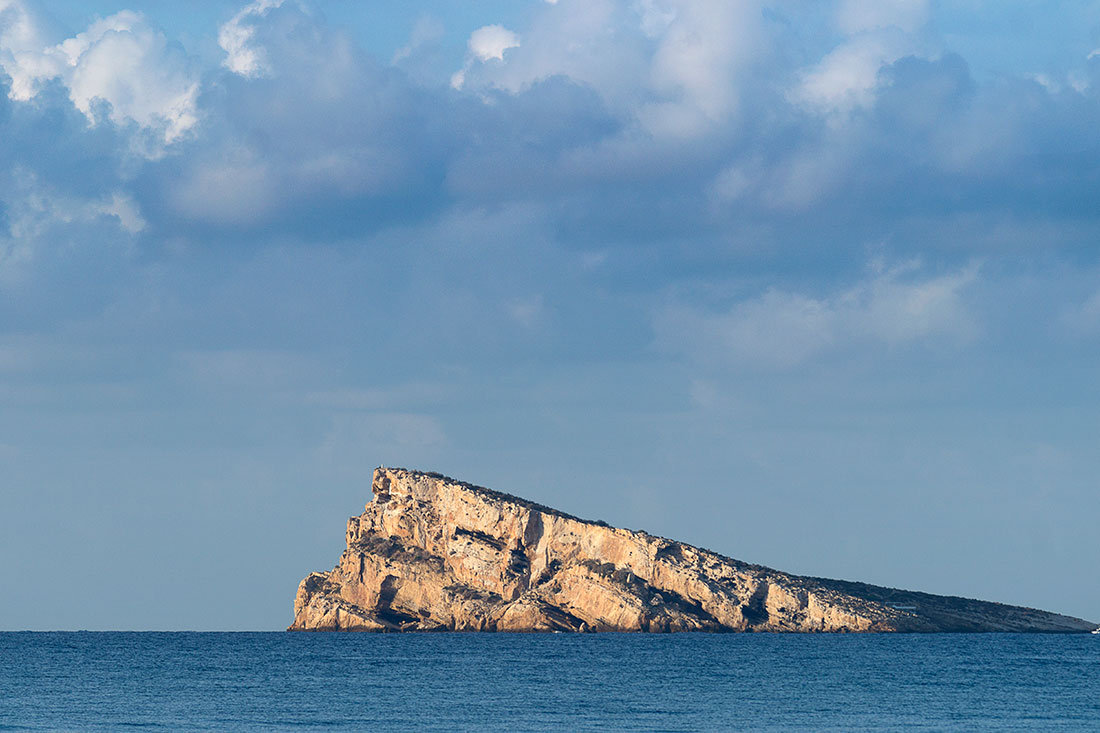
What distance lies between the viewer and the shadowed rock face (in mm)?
162375

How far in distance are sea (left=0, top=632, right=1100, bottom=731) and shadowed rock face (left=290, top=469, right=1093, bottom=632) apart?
35.4 feet

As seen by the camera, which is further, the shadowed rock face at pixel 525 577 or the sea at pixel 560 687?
the shadowed rock face at pixel 525 577

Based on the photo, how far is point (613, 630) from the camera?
16100cm

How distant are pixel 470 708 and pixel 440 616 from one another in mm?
90108

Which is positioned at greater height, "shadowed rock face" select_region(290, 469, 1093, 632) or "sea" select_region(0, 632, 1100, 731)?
"shadowed rock face" select_region(290, 469, 1093, 632)

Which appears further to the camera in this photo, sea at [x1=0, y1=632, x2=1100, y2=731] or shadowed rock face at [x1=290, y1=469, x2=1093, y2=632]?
shadowed rock face at [x1=290, y1=469, x2=1093, y2=632]

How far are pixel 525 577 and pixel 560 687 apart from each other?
75.0m

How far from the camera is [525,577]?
165750 mm

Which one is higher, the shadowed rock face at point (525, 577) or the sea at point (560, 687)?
the shadowed rock face at point (525, 577)

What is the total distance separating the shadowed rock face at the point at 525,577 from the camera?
162 m

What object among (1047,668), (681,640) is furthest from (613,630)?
(1047,668)

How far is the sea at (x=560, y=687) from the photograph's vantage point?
71.3m

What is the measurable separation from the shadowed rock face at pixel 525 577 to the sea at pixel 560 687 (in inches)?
Answer: 425

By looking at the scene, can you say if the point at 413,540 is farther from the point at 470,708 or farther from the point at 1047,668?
the point at 470,708
